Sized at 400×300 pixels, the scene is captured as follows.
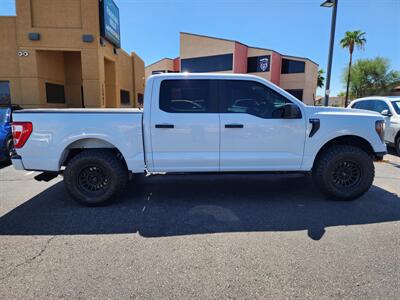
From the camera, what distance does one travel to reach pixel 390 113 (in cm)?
871

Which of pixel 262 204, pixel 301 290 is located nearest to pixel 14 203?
pixel 262 204

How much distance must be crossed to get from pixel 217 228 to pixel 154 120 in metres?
1.85

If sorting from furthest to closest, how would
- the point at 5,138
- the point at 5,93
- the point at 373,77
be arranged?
the point at 373,77, the point at 5,93, the point at 5,138

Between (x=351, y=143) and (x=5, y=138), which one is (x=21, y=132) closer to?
(x=5, y=138)

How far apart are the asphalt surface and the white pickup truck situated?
0.56 metres

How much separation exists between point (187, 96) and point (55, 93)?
46.4 feet

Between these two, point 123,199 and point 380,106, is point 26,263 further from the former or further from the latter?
point 380,106

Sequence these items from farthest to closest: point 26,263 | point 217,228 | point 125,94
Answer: point 125,94 < point 217,228 < point 26,263

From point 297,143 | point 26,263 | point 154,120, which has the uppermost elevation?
point 154,120

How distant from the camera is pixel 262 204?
14.6ft

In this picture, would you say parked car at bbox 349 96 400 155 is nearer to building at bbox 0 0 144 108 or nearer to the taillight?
the taillight

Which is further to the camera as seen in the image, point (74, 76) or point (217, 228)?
point (74, 76)

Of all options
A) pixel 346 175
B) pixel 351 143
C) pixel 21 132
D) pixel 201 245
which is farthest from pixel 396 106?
pixel 21 132

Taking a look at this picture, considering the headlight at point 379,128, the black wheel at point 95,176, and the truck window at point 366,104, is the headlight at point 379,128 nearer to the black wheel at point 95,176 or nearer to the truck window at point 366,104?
the black wheel at point 95,176
